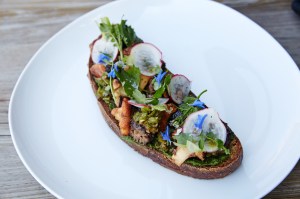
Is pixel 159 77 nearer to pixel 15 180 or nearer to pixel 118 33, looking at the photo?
pixel 118 33

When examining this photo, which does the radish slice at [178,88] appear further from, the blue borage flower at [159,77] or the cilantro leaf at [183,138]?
the cilantro leaf at [183,138]

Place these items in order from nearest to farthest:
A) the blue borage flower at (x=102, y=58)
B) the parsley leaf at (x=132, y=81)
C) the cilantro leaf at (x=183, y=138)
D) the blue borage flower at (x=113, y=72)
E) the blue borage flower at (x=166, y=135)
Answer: the cilantro leaf at (x=183, y=138), the blue borage flower at (x=166, y=135), the parsley leaf at (x=132, y=81), the blue borage flower at (x=113, y=72), the blue borage flower at (x=102, y=58)

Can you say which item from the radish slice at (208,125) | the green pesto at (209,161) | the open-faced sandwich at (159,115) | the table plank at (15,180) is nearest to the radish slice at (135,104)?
the open-faced sandwich at (159,115)

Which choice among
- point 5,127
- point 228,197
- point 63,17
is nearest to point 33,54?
point 63,17

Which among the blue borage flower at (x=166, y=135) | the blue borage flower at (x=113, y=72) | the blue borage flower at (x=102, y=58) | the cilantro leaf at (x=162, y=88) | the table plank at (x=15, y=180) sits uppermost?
the cilantro leaf at (x=162, y=88)

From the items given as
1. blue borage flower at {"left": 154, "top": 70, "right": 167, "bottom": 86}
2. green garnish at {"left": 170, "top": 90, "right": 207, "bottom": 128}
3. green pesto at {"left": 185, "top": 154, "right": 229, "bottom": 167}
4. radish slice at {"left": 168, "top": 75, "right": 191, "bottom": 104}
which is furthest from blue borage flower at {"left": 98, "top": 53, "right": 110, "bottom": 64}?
green pesto at {"left": 185, "top": 154, "right": 229, "bottom": 167}

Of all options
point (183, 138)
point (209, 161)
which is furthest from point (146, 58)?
point (209, 161)

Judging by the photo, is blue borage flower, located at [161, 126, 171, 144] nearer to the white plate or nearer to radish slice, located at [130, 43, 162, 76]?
the white plate
